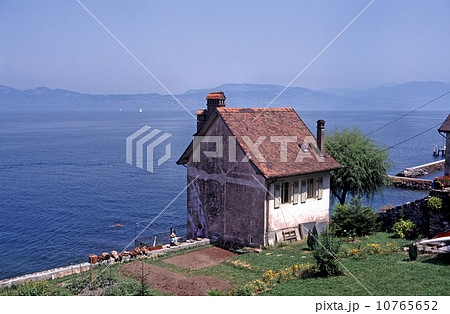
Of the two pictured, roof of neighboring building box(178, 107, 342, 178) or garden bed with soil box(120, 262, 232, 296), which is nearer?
garden bed with soil box(120, 262, 232, 296)

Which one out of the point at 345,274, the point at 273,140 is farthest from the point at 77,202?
the point at 345,274

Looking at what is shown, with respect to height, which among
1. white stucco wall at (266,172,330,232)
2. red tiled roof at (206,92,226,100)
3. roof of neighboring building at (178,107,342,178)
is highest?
red tiled roof at (206,92,226,100)

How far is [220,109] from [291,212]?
30.8ft

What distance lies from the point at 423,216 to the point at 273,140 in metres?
11.9

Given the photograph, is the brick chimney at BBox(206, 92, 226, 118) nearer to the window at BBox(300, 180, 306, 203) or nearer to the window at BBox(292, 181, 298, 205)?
the window at BBox(292, 181, 298, 205)

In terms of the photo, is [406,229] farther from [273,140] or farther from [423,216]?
[273,140]

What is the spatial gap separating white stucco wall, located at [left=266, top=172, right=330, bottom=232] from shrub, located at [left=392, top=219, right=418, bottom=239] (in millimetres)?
6126

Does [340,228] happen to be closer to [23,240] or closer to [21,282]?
[21,282]

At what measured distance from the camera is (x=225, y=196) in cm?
3366

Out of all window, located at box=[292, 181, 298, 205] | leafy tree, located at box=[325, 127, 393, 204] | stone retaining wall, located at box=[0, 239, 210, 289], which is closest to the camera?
stone retaining wall, located at box=[0, 239, 210, 289]

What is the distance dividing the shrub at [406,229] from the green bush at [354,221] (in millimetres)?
1812

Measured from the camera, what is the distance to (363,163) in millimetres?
43406

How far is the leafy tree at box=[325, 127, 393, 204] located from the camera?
42.8m

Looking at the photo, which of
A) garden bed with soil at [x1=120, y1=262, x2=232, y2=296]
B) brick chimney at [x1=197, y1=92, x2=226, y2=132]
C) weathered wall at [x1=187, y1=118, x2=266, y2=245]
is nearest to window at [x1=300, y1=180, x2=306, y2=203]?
weathered wall at [x1=187, y1=118, x2=266, y2=245]
